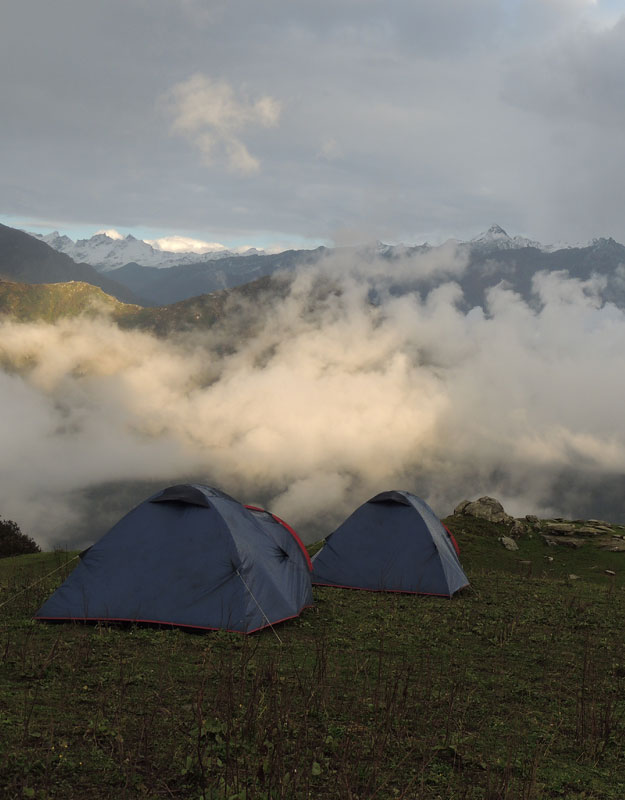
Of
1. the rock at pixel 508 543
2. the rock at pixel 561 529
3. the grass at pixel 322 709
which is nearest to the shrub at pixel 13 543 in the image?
the grass at pixel 322 709

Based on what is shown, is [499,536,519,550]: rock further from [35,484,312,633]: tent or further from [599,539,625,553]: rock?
[35,484,312,633]: tent

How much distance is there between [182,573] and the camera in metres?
15.5

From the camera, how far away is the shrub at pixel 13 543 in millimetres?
47438

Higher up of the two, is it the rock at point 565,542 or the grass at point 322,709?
the grass at point 322,709

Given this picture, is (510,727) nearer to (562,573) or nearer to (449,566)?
(449,566)

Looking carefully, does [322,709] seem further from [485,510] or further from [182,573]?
[485,510]

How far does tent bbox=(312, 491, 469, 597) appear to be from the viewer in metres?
21.8

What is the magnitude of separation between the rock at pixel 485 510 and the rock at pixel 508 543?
13.0ft

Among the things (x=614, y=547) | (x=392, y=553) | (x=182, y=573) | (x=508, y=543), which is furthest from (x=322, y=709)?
(x=614, y=547)

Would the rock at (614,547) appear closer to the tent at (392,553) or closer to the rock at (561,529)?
the rock at (561,529)

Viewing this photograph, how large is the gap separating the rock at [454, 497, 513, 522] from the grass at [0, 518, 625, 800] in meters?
32.7

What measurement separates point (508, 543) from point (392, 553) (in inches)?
1024

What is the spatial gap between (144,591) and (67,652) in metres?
2.87

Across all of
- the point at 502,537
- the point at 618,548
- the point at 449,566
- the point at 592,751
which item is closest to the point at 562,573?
the point at 502,537
